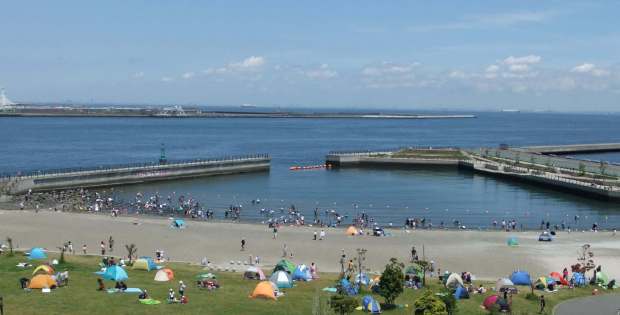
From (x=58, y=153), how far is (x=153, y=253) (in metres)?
84.6

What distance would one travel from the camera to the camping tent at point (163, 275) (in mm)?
29172

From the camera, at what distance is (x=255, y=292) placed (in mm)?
26922

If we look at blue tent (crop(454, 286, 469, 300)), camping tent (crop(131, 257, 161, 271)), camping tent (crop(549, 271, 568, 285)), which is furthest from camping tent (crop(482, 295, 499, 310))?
camping tent (crop(131, 257, 161, 271))

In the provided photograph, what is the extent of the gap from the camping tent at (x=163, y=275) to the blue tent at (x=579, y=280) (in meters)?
17.3

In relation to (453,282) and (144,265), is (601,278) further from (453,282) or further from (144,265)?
(144,265)

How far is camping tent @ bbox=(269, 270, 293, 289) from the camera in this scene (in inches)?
1136

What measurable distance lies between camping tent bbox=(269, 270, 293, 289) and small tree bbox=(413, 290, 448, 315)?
6.89 metres

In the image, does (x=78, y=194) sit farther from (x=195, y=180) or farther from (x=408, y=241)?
(x=408, y=241)

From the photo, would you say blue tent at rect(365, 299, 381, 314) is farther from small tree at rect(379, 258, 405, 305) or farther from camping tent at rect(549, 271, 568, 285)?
camping tent at rect(549, 271, 568, 285)

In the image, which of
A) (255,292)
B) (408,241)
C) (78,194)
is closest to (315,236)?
(408,241)

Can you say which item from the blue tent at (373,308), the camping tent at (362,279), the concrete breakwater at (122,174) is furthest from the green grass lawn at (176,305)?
the concrete breakwater at (122,174)

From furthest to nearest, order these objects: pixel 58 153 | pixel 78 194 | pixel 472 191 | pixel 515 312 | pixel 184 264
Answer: pixel 58 153 → pixel 472 191 → pixel 78 194 → pixel 184 264 → pixel 515 312

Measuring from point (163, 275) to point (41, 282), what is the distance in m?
4.82

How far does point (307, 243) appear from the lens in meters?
39.9
